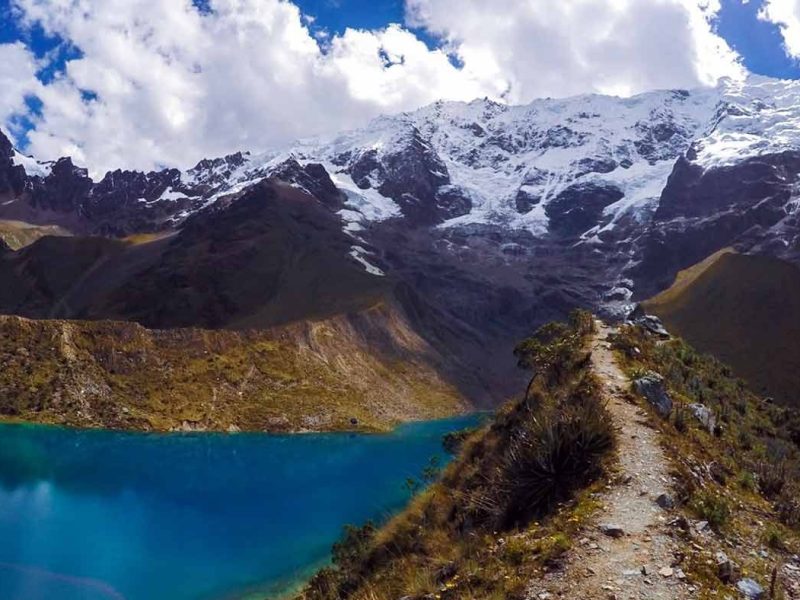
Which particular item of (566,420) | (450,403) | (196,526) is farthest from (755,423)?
(450,403)

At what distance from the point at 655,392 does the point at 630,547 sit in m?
9.70

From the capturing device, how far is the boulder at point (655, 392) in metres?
20.3

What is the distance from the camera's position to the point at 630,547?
12.2 meters

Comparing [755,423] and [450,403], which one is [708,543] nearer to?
[755,423]

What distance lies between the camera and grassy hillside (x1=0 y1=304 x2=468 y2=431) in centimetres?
10888

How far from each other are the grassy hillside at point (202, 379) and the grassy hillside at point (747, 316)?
60.3m

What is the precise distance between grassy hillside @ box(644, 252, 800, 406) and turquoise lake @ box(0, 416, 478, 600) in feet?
252

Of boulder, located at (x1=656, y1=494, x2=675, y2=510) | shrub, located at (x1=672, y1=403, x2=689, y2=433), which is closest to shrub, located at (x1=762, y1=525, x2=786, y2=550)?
boulder, located at (x1=656, y1=494, x2=675, y2=510)

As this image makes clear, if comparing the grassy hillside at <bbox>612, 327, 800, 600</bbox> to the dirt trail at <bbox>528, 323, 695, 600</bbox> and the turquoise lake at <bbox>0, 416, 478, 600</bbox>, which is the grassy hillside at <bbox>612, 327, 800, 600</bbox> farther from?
the turquoise lake at <bbox>0, 416, 478, 600</bbox>

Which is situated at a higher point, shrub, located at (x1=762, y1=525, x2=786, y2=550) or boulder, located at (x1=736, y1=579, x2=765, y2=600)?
boulder, located at (x1=736, y1=579, x2=765, y2=600)

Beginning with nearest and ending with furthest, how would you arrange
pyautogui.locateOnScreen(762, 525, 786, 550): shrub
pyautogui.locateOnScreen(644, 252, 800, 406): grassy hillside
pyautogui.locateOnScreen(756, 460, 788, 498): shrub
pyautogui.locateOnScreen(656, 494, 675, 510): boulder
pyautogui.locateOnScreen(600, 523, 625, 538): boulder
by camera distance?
1. pyautogui.locateOnScreen(600, 523, 625, 538): boulder
2. pyautogui.locateOnScreen(762, 525, 786, 550): shrub
3. pyautogui.locateOnScreen(656, 494, 675, 510): boulder
4. pyautogui.locateOnScreen(756, 460, 788, 498): shrub
5. pyautogui.locateOnScreen(644, 252, 800, 406): grassy hillside

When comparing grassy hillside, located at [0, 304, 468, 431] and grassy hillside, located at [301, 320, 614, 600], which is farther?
grassy hillside, located at [0, 304, 468, 431]

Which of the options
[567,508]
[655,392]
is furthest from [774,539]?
[655,392]

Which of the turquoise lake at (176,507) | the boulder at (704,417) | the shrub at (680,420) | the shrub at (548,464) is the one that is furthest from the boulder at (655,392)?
the turquoise lake at (176,507)
